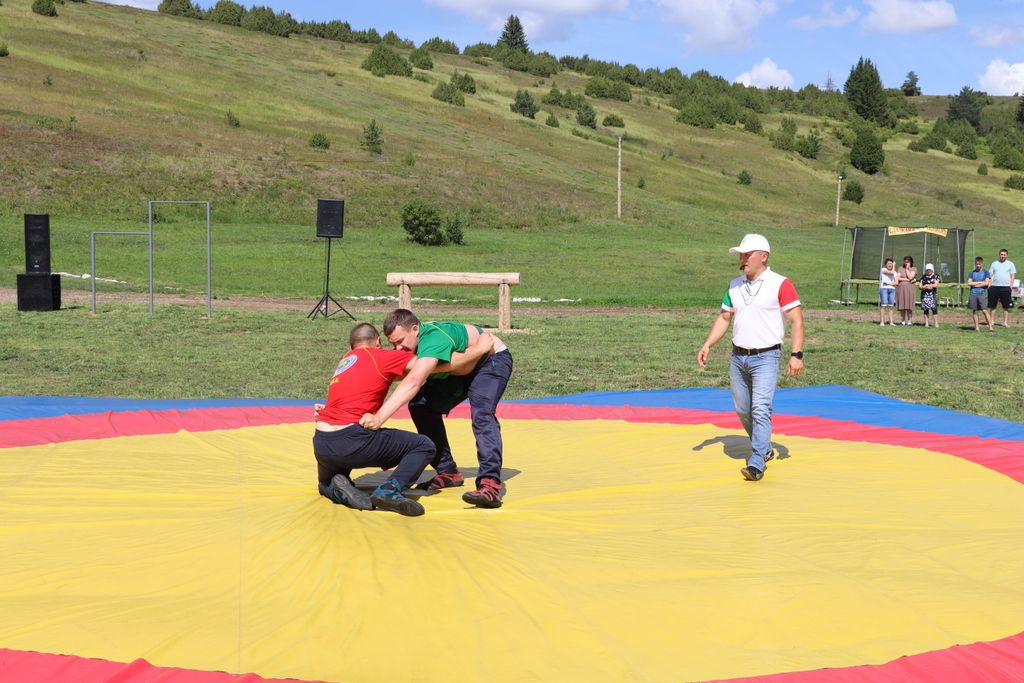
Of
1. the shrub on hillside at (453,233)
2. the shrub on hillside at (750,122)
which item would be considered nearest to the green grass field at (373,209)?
the shrub on hillside at (453,233)

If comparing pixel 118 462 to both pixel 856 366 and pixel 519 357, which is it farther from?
pixel 856 366

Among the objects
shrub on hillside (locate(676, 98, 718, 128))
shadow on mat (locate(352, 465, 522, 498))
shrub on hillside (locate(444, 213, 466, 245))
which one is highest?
shrub on hillside (locate(676, 98, 718, 128))

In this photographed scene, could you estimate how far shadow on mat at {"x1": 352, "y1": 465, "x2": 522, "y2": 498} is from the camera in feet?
19.4

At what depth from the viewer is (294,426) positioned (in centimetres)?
805

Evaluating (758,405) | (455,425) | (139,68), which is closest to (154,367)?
(455,425)

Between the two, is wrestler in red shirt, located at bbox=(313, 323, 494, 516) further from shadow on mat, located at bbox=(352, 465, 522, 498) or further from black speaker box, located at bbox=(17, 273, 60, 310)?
black speaker box, located at bbox=(17, 273, 60, 310)

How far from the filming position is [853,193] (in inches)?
2672

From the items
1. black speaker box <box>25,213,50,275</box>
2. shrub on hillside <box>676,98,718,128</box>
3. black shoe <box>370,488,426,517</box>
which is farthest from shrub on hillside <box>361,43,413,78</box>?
black shoe <box>370,488,426,517</box>

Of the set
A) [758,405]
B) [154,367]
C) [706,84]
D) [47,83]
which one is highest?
Answer: [706,84]

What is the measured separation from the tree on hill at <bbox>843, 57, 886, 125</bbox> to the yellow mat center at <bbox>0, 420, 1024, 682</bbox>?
118m

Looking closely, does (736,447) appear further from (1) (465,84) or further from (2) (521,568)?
(1) (465,84)

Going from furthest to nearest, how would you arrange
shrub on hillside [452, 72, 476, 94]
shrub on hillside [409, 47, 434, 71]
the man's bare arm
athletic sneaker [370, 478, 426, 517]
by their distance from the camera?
shrub on hillside [409, 47, 434, 71]
shrub on hillside [452, 72, 476, 94]
the man's bare arm
athletic sneaker [370, 478, 426, 517]

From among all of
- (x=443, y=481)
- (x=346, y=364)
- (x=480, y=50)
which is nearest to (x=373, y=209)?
(x=443, y=481)

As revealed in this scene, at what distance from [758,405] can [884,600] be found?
8.20 ft
